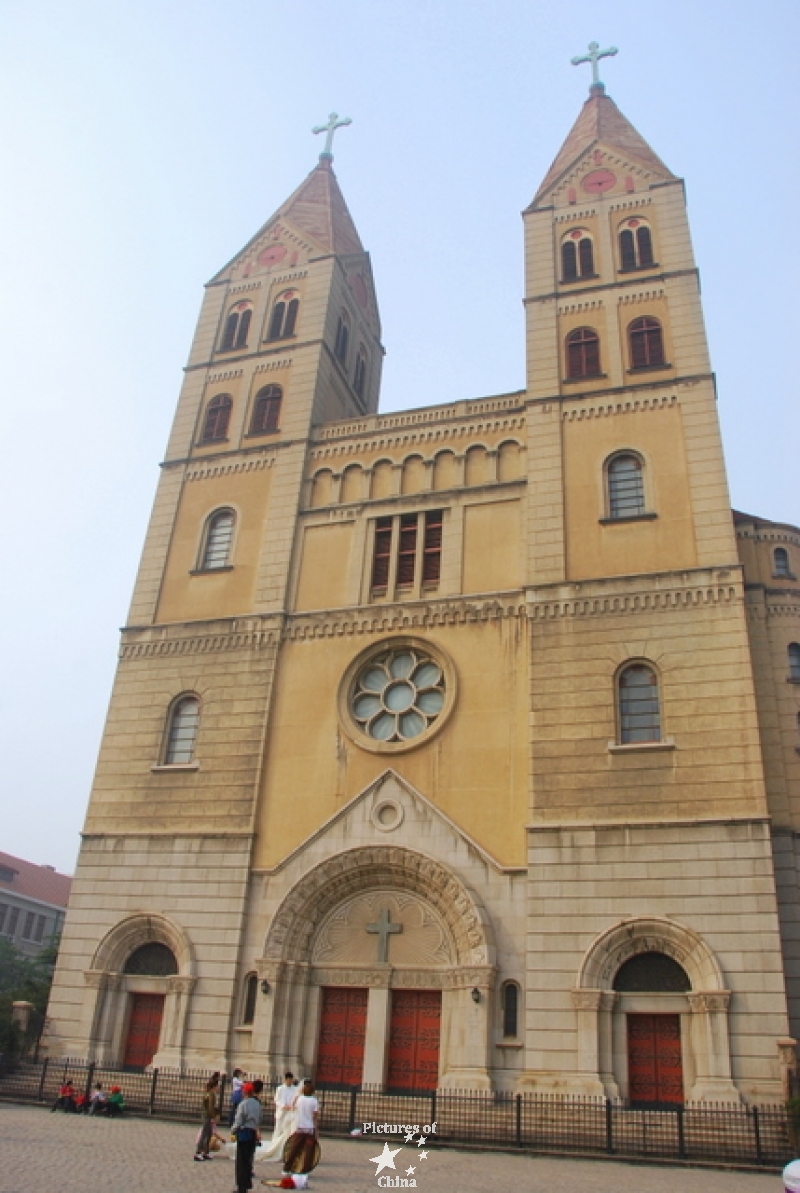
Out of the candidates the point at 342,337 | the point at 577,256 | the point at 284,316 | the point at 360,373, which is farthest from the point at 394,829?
the point at 360,373

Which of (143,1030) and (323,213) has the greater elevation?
(323,213)

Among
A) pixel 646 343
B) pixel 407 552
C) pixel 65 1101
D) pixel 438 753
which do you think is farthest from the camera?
pixel 646 343

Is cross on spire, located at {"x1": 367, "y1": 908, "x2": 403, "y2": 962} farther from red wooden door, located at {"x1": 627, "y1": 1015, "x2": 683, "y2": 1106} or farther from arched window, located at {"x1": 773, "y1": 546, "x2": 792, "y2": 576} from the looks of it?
arched window, located at {"x1": 773, "y1": 546, "x2": 792, "y2": 576}

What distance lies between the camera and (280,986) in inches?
862

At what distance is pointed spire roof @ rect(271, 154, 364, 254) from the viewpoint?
1432 inches

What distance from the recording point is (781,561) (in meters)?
25.6

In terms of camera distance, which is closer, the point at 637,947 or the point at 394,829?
the point at 637,947

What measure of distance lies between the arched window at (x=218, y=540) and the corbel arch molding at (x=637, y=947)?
51.2 ft

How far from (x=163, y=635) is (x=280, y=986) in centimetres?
1080

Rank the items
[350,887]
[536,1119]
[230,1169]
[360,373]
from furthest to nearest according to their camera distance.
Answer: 1. [360,373]
2. [350,887]
3. [536,1119]
4. [230,1169]

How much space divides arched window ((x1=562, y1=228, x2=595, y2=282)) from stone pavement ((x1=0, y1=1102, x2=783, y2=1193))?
24448mm

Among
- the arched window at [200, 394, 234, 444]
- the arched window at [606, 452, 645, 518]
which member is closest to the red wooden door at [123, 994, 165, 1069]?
the arched window at [606, 452, 645, 518]

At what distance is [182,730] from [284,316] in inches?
637

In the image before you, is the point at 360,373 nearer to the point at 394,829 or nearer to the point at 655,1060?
the point at 394,829
